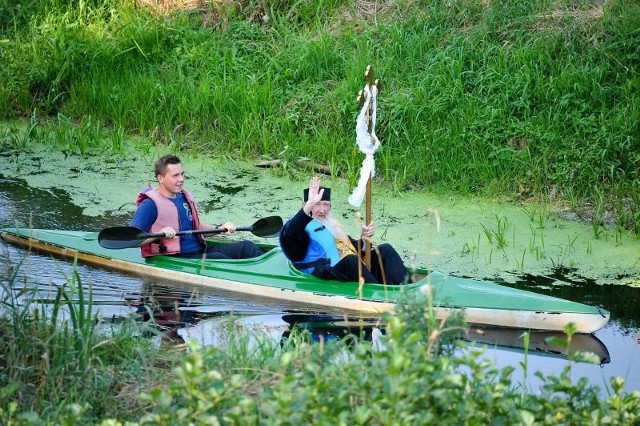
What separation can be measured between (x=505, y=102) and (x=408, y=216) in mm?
1614

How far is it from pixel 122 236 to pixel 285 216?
172 cm

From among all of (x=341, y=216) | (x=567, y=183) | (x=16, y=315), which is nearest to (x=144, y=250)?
(x=341, y=216)

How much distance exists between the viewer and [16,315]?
4.93 m

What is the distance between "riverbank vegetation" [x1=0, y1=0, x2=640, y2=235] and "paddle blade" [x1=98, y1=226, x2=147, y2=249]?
2.44m

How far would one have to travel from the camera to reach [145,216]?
25.7ft

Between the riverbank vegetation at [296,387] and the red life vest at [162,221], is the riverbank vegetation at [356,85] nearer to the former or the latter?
the red life vest at [162,221]

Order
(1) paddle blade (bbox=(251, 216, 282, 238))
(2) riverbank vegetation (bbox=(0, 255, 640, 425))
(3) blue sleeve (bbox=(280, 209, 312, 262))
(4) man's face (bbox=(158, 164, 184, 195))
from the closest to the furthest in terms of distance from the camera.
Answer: (2) riverbank vegetation (bbox=(0, 255, 640, 425)) < (3) blue sleeve (bbox=(280, 209, 312, 262)) < (4) man's face (bbox=(158, 164, 184, 195)) < (1) paddle blade (bbox=(251, 216, 282, 238))

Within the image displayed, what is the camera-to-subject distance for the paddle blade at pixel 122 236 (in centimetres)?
769

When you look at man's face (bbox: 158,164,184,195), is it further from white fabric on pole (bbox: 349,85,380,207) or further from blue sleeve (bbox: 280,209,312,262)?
white fabric on pole (bbox: 349,85,380,207)


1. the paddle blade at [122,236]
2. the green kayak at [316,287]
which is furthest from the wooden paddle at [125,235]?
the green kayak at [316,287]

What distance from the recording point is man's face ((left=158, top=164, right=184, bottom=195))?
7.80 meters

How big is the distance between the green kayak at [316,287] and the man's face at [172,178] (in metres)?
0.51

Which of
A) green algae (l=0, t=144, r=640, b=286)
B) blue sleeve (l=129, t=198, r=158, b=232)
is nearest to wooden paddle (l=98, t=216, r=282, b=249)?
blue sleeve (l=129, t=198, r=158, b=232)

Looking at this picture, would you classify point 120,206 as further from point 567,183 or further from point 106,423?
point 106,423
